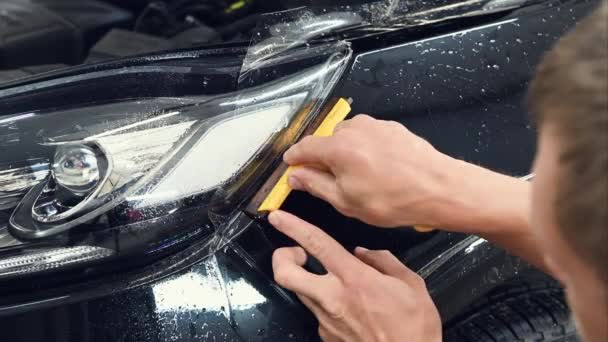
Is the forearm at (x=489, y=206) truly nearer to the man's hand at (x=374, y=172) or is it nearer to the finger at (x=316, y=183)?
the man's hand at (x=374, y=172)

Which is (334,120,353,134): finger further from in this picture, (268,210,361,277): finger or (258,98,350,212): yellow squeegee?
(268,210,361,277): finger

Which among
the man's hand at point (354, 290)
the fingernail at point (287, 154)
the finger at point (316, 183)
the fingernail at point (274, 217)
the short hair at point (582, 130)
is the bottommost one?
the man's hand at point (354, 290)

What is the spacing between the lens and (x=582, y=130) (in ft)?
1.88

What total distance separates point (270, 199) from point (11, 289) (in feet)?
1.07

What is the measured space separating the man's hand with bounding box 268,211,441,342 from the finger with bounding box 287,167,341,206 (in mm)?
42

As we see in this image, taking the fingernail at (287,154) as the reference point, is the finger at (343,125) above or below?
above

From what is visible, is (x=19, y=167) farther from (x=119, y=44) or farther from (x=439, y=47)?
(x=119, y=44)

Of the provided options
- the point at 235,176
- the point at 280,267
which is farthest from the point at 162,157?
the point at 280,267

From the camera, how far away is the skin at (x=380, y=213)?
95cm

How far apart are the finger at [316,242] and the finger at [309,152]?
0.23ft

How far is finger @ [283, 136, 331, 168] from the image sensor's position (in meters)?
0.96

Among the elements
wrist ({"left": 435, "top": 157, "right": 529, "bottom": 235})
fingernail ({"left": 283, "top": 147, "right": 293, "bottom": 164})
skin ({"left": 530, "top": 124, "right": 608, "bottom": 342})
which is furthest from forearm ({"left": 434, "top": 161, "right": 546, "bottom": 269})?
skin ({"left": 530, "top": 124, "right": 608, "bottom": 342})

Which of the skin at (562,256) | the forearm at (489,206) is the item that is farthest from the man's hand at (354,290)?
the skin at (562,256)

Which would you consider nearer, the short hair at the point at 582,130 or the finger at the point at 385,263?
the short hair at the point at 582,130
